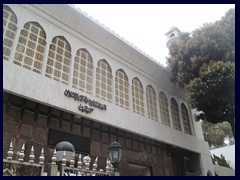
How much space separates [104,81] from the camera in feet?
35.9

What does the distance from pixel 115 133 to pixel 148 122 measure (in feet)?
5.47

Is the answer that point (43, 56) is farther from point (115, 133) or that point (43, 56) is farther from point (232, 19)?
point (232, 19)

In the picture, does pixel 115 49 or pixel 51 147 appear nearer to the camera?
pixel 51 147

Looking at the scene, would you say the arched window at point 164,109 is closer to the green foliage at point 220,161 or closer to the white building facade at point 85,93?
the white building facade at point 85,93

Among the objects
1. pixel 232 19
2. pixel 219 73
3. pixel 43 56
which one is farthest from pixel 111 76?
pixel 232 19

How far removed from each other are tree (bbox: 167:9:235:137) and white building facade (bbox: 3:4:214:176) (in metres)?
1.62

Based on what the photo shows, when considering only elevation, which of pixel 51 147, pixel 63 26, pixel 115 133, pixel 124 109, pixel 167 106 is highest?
pixel 63 26

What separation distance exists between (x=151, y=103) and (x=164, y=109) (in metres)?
1.15

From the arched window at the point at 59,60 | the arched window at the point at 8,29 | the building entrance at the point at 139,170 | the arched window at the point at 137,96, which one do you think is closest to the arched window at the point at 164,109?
the arched window at the point at 137,96

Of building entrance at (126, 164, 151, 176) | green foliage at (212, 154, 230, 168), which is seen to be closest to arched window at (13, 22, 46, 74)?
building entrance at (126, 164, 151, 176)

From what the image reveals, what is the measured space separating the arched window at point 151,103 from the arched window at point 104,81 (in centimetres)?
270

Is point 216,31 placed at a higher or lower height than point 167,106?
higher

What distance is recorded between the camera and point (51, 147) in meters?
8.84

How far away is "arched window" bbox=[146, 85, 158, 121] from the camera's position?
1269 cm
